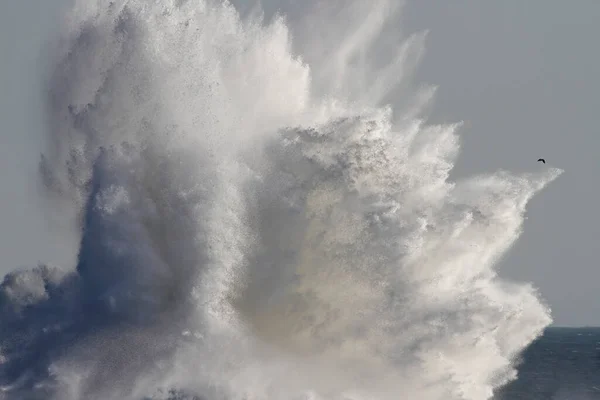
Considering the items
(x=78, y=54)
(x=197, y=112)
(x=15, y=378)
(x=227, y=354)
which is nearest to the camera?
(x=227, y=354)

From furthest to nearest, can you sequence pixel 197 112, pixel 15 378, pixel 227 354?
pixel 197 112
pixel 15 378
pixel 227 354

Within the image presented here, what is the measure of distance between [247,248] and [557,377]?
47661mm

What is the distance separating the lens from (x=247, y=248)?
4216 centimetres

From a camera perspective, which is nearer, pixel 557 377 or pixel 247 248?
pixel 247 248

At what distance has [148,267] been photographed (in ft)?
135

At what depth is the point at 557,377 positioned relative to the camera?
268ft

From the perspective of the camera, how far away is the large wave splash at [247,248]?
132 feet

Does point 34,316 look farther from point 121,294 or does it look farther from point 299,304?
point 299,304

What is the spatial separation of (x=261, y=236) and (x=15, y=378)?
473 inches

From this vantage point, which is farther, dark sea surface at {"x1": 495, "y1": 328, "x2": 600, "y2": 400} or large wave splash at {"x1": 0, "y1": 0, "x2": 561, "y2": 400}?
dark sea surface at {"x1": 495, "y1": 328, "x2": 600, "y2": 400}

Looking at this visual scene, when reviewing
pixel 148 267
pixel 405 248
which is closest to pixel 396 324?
pixel 405 248

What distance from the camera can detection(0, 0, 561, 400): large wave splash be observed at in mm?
40312

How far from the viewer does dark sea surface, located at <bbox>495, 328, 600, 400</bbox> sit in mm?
67562

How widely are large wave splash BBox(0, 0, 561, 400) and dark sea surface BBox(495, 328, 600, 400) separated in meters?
21.9
